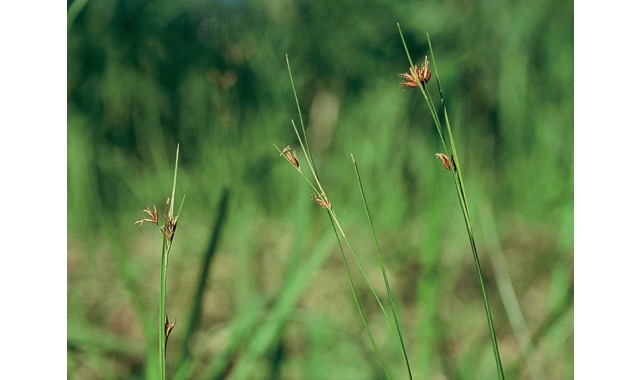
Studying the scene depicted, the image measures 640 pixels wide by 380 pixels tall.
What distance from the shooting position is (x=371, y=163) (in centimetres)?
93

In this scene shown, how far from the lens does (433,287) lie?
625 mm

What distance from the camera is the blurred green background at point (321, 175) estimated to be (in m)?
0.69

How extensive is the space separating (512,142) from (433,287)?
366 mm

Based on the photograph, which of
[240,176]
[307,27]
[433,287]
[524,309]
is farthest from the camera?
[307,27]

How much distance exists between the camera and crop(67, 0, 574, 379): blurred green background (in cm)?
69

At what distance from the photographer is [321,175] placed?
893 millimetres

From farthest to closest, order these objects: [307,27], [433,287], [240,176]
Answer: [307,27]
[240,176]
[433,287]

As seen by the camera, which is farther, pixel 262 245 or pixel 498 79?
pixel 498 79
